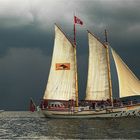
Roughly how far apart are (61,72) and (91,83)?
785 cm

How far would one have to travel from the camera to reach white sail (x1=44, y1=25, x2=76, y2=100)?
4134 inches

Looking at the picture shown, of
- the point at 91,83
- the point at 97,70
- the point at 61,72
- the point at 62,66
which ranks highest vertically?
the point at 62,66

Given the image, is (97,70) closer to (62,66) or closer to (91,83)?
(91,83)

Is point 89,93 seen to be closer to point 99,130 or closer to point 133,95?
point 133,95

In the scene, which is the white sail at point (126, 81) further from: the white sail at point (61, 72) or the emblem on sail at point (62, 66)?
the emblem on sail at point (62, 66)

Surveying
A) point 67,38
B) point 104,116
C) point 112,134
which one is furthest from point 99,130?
point 67,38

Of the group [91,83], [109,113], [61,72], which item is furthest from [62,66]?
[109,113]

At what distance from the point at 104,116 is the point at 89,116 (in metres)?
3.63

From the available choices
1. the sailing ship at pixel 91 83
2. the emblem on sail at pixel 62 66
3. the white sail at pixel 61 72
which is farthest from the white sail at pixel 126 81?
the emblem on sail at pixel 62 66

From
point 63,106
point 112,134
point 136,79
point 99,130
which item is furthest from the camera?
point 63,106

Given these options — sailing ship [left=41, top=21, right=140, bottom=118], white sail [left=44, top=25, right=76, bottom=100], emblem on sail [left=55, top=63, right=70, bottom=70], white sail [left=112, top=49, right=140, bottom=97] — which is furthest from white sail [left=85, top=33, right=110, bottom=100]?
emblem on sail [left=55, top=63, right=70, bottom=70]

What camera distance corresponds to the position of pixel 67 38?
105m

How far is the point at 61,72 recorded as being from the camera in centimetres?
10631

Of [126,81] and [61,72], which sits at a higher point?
[61,72]
